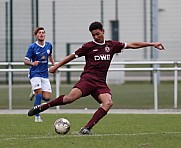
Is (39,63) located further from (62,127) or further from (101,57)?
(62,127)

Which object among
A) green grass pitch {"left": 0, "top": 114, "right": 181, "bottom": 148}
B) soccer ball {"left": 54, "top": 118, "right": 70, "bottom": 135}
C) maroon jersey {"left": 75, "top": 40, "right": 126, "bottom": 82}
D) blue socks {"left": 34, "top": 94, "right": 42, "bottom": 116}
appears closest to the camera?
green grass pitch {"left": 0, "top": 114, "right": 181, "bottom": 148}

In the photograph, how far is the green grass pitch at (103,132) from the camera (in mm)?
9375

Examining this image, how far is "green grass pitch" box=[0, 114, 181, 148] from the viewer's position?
9.38 metres

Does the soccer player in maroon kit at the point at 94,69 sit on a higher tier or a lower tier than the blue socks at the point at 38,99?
higher

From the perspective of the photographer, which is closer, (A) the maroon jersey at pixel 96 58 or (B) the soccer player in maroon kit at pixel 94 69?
(B) the soccer player in maroon kit at pixel 94 69

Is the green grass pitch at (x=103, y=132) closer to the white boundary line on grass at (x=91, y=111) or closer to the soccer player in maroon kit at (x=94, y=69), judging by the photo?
the soccer player in maroon kit at (x=94, y=69)

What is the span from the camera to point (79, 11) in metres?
26.6

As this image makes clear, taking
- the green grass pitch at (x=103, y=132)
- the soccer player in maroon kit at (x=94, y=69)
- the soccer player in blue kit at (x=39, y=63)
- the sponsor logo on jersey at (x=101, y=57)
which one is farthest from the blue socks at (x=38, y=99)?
the sponsor logo on jersey at (x=101, y=57)

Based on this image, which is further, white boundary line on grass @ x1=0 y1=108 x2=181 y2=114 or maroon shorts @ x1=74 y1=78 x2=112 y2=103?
white boundary line on grass @ x1=0 y1=108 x2=181 y2=114

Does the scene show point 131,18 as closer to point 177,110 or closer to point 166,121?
point 177,110

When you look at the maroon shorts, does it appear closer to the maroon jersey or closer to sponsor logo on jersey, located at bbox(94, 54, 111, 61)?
the maroon jersey

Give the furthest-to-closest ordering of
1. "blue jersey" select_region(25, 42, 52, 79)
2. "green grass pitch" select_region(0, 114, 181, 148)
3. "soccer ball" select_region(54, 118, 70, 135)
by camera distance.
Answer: "blue jersey" select_region(25, 42, 52, 79) → "soccer ball" select_region(54, 118, 70, 135) → "green grass pitch" select_region(0, 114, 181, 148)

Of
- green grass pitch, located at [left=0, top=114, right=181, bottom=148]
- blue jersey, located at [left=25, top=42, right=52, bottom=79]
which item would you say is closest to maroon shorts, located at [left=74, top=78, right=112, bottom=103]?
green grass pitch, located at [left=0, top=114, right=181, bottom=148]

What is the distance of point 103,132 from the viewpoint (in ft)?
36.6
